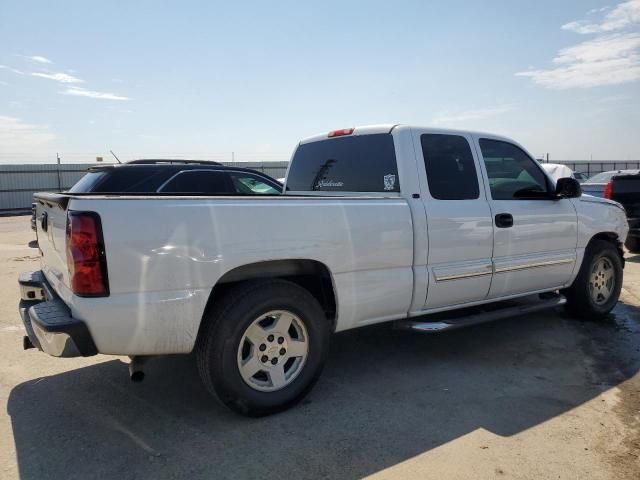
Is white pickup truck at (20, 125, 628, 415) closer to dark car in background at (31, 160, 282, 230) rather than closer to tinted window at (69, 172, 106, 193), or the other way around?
dark car in background at (31, 160, 282, 230)

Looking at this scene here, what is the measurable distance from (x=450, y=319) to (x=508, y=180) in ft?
4.72

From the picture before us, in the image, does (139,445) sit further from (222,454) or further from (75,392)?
(75,392)

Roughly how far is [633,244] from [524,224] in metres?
6.58

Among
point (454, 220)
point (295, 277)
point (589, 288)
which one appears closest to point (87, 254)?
point (295, 277)

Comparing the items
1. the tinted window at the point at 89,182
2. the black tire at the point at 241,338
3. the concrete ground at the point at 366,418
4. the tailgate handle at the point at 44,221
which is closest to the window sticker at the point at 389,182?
the black tire at the point at 241,338

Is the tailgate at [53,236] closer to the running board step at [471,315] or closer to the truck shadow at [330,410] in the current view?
the truck shadow at [330,410]

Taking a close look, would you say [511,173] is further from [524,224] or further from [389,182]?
[389,182]

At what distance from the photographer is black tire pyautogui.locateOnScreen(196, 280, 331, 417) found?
10.5 ft

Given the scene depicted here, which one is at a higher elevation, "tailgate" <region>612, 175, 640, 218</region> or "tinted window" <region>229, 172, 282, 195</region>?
"tinted window" <region>229, 172, 282, 195</region>

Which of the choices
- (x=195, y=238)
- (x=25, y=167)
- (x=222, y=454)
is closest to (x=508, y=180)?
(x=195, y=238)

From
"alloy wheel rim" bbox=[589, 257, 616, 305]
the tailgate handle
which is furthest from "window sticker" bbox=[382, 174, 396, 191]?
"alloy wheel rim" bbox=[589, 257, 616, 305]

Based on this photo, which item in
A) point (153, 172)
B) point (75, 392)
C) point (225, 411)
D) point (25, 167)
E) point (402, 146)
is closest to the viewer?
point (225, 411)

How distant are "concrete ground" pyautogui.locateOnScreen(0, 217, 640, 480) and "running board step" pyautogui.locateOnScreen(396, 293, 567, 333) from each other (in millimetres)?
360

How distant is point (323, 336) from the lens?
11.9 feet
